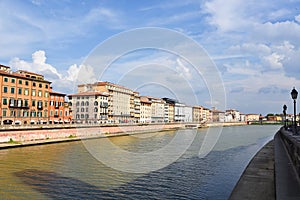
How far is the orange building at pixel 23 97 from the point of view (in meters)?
48.7

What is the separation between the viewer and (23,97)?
52062mm

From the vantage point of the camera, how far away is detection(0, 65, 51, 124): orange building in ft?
160

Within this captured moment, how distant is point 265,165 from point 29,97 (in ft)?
150

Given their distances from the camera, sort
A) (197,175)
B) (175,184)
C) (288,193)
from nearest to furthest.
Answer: (288,193) → (175,184) → (197,175)

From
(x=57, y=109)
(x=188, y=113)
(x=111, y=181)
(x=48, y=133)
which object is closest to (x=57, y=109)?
(x=57, y=109)

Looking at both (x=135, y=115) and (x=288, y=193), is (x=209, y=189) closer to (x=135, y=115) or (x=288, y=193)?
(x=288, y=193)

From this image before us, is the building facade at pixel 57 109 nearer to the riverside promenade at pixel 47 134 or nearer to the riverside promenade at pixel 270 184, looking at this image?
the riverside promenade at pixel 47 134

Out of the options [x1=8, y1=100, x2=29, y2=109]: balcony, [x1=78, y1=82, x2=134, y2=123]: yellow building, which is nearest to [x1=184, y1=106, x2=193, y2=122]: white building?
[x1=78, y1=82, x2=134, y2=123]: yellow building

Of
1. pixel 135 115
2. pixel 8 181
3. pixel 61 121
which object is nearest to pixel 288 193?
pixel 8 181

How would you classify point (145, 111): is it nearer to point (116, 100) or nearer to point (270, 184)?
point (116, 100)

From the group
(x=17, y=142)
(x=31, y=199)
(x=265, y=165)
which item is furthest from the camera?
(x=17, y=142)

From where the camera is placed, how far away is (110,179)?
53.4 ft

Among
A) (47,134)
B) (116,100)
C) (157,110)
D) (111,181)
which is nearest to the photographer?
(111,181)

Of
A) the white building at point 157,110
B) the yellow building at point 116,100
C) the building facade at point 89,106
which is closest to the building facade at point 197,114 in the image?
the white building at point 157,110
